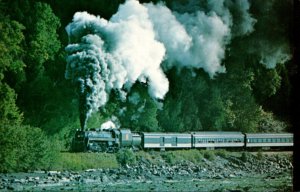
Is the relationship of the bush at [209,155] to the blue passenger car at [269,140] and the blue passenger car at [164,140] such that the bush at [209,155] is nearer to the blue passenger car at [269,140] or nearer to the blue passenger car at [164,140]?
the blue passenger car at [164,140]

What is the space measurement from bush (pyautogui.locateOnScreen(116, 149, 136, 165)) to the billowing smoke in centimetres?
71

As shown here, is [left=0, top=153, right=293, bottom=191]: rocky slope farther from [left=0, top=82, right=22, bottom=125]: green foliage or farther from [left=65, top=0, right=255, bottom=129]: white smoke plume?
[left=65, top=0, right=255, bottom=129]: white smoke plume

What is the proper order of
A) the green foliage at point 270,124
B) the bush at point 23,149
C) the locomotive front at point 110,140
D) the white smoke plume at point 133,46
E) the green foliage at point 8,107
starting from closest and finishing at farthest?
the bush at point 23,149
the green foliage at point 8,107
the white smoke plume at point 133,46
the locomotive front at point 110,140
the green foliage at point 270,124

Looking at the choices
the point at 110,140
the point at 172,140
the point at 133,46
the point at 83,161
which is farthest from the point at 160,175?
the point at 133,46

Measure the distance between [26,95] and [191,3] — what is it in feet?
8.40

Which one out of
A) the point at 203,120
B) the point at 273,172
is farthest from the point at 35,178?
the point at 273,172

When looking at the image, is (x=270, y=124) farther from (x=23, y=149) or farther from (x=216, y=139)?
(x=23, y=149)

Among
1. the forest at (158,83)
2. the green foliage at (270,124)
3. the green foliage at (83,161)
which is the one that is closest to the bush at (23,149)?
the forest at (158,83)

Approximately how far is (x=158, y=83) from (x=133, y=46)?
0.65m

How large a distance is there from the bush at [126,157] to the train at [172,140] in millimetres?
188

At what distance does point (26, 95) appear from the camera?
7.48 meters

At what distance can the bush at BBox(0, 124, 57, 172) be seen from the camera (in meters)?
7.09

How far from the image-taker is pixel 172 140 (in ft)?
29.0

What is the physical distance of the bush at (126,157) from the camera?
8.19m
